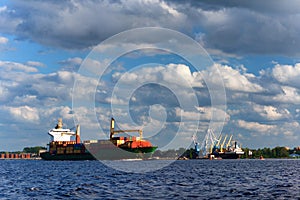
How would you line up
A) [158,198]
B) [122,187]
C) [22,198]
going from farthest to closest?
1. [122,187]
2. [22,198]
3. [158,198]

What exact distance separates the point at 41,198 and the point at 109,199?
31.8ft

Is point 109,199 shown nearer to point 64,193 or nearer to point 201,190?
point 64,193

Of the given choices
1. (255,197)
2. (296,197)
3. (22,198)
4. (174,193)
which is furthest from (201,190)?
(22,198)

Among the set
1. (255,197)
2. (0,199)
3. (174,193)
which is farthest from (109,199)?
(255,197)

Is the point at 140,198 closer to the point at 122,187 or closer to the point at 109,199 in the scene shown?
the point at 109,199

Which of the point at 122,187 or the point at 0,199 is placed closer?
the point at 0,199

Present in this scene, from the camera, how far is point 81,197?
190 ft

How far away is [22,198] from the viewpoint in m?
58.4

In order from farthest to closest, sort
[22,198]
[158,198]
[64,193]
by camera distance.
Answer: [64,193] < [22,198] < [158,198]

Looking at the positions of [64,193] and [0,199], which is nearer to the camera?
[0,199]

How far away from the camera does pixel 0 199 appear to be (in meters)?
57.2

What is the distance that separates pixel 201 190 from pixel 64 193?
20129mm

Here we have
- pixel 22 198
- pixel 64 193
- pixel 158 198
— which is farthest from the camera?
pixel 64 193

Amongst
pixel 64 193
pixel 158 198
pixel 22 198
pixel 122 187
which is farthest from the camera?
pixel 122 187
